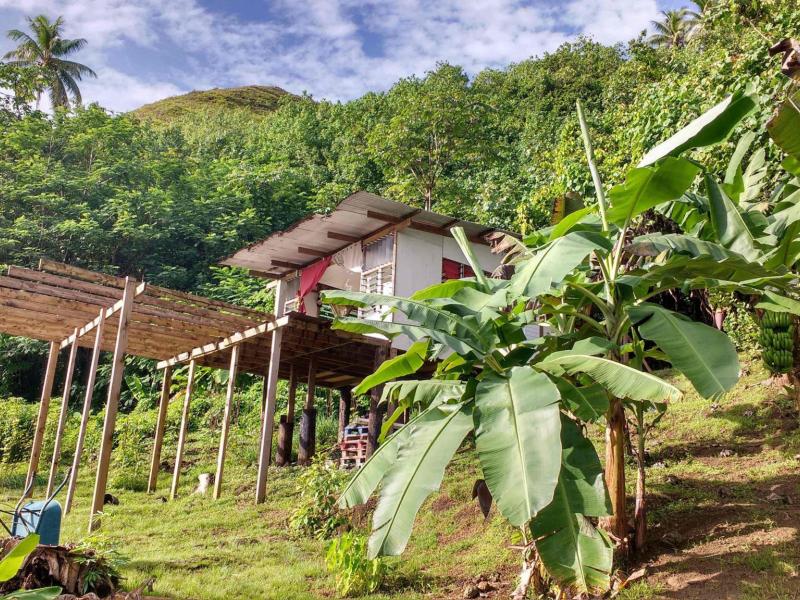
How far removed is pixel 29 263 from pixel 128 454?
11511 millimetres

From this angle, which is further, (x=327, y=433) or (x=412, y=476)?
(x=327, y=433)

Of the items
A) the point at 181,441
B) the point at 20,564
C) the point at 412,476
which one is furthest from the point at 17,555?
the point at 181,441

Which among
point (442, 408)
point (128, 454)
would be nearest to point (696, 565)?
point (442, 408)

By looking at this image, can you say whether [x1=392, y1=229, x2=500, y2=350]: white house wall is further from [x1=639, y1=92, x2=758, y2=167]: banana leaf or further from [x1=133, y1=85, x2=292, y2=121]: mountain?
[x1=133, y1=85, x2=292, y2=121]: mountain

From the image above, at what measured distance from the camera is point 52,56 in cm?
3572

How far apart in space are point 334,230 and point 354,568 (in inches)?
332

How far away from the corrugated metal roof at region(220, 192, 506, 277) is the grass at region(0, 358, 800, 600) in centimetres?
444

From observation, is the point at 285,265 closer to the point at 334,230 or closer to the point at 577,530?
the point at 334,230

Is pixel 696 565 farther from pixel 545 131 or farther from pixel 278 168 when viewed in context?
pixel 278 168

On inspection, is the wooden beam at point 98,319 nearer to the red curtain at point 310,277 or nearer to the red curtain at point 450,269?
the red curtain at point 310,277

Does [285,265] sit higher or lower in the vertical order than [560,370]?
higher

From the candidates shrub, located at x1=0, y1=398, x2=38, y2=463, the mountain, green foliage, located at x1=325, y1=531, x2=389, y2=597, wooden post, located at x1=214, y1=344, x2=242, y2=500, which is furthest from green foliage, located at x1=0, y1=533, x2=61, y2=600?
the mountain

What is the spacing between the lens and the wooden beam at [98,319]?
413 inches

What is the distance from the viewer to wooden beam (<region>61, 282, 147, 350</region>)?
34.4ft
